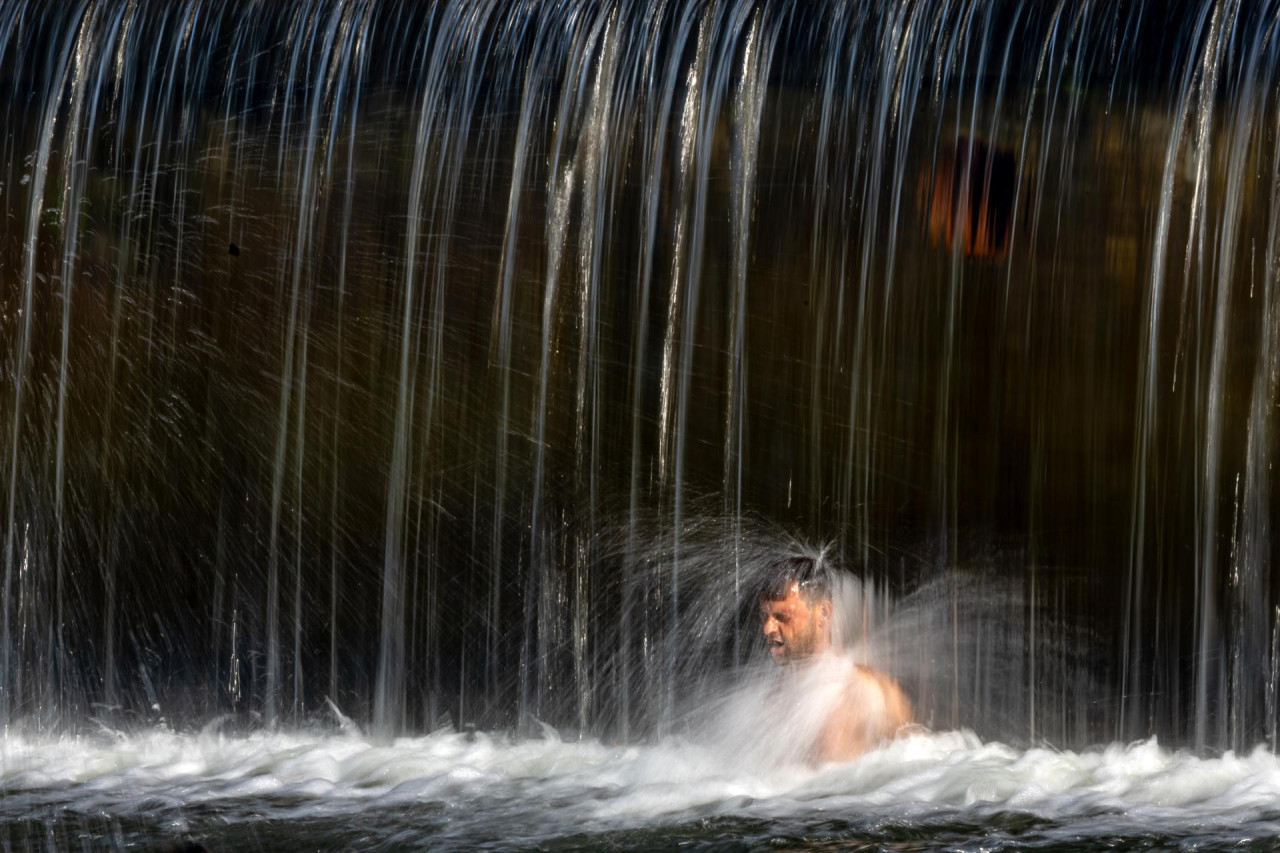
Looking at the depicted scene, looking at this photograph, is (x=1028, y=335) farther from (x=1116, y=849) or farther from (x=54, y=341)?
(x=54, y=341)

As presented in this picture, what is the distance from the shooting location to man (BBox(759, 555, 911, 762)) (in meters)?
7.92

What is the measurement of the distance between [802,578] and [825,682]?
18.0 inches

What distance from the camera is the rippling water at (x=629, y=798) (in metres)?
6.80

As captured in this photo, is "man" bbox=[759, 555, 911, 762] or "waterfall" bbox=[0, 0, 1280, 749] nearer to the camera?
"man" bbox=[759, 555, 911, 762]

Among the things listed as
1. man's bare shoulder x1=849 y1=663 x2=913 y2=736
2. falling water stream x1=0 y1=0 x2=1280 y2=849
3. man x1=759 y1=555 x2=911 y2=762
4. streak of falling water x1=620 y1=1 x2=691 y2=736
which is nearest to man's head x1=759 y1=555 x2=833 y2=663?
man x1=759 y1=555 x2=911 y2=762

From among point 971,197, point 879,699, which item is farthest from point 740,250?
point 879,699

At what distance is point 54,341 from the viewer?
1013 cm

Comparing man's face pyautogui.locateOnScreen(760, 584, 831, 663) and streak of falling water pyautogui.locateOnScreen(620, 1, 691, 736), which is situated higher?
streak of falling water pyautogui.locateOnScreen(620, 1, 691, 736)

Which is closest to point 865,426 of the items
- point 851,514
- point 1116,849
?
point 851,514

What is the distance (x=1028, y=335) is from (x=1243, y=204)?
1.06 metres

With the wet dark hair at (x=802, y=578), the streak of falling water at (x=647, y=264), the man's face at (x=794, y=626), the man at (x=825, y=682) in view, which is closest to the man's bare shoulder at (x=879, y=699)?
the man at (x=825, y=682)

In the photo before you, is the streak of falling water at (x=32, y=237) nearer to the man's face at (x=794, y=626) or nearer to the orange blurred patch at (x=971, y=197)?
the man's face at (x=794, y=626)

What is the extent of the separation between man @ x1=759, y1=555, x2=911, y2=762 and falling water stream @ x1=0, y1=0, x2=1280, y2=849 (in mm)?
143

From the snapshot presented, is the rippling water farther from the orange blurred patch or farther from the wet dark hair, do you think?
the orange blurred patch
